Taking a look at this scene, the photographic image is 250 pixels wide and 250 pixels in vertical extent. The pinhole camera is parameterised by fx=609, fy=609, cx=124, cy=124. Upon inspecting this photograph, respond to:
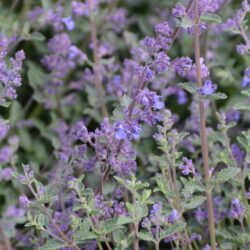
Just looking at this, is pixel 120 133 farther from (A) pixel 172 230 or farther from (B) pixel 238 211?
(B) pixel 238 211

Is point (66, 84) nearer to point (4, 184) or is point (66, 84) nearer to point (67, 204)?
point (4, 184)

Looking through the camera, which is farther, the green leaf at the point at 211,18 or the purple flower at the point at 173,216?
the purple flower at the point at 173,216

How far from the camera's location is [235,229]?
7.11 feet

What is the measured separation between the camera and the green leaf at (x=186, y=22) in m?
1.70

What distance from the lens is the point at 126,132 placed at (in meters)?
1.77

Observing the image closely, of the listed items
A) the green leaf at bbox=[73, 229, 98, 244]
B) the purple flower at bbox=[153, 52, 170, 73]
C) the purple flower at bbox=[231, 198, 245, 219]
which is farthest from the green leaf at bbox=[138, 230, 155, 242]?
the purple flower at bbox=[153, 52, 170, 73]

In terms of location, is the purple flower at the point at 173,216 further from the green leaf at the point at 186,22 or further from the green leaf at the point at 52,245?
the green leaf at the point at 186,22

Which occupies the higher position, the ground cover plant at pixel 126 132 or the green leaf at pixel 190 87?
the green leaf at pixel 190 87

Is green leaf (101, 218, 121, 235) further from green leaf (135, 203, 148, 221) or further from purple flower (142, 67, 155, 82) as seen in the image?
purple flower (142, 67, 155, 82)

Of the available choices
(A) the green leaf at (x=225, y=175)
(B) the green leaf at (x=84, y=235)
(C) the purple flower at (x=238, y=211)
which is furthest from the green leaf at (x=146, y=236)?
(C) the purple flower at (x=238, y=211)

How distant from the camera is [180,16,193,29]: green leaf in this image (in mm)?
1696

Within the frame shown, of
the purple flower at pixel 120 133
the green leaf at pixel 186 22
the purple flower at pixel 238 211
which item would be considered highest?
the green leaf at pixel 186 22

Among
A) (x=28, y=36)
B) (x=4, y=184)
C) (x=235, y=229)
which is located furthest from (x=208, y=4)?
(x=4, y=184)

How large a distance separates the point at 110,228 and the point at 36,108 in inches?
61.3
